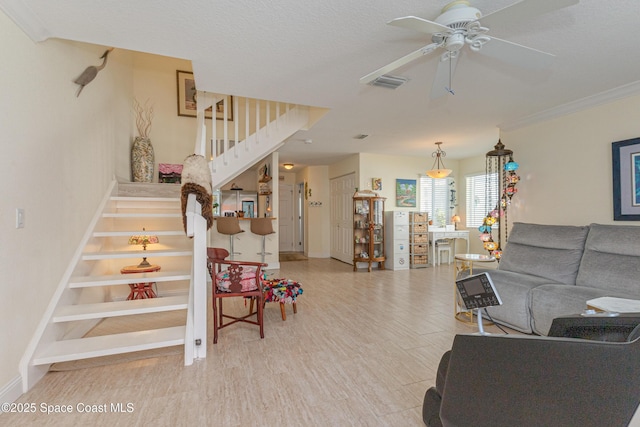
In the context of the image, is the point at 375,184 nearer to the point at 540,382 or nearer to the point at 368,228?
the point at 368,228

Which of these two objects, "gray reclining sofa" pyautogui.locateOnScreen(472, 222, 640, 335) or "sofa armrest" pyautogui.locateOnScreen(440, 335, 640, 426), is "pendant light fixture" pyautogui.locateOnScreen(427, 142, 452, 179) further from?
"sofa armrest" pyautogui.locateOnScreen(440, 335, 640, 426)

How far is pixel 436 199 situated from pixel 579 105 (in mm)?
3929

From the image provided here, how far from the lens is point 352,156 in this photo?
6.89 metres

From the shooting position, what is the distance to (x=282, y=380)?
7.07ft

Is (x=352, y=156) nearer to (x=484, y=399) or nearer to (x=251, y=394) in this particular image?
(x=251, y=394)

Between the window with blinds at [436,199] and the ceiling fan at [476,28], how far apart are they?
524 cm

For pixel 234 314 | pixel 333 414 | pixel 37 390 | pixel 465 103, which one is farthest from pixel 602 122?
pixel 37 390

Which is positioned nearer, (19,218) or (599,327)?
(599,327)

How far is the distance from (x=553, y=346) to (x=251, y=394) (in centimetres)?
181

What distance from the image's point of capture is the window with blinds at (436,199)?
720 cm

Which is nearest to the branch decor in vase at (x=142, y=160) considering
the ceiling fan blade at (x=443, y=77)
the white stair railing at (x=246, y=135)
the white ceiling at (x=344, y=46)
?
the white stair railing at (x=246, y=135)

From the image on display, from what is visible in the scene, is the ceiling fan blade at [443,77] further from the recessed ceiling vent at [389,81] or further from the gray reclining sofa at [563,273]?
the gray reclining sofa at [563,273]

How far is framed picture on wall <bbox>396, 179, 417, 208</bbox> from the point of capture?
6.94m

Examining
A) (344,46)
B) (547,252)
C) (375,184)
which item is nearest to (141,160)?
(344,46)
